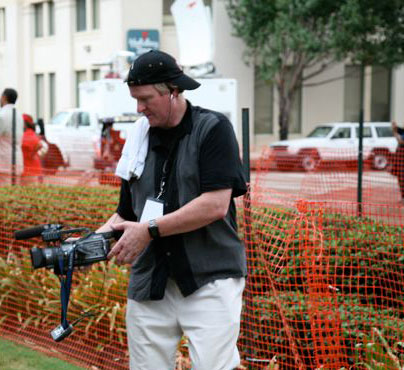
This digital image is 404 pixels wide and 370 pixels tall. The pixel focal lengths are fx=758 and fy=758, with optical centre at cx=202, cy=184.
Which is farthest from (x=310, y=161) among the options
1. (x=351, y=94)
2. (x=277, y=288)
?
(x=351, y=94)

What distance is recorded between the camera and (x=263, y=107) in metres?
30.3

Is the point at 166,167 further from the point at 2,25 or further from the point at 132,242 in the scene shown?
the point at 2,25

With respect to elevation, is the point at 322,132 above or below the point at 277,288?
above

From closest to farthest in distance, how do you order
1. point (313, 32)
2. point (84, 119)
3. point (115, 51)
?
1. point (84, 119)
2. point (313, 32)
3. point (115, 51)

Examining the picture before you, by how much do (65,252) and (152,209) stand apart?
0.40 meters

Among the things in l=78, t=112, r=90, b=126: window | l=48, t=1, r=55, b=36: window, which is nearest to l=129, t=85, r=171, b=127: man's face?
l=78, t=112, r=90, b=126: window

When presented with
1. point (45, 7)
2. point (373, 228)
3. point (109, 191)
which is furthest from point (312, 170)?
point (45, 7)

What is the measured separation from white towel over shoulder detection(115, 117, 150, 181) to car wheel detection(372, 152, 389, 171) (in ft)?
30.3

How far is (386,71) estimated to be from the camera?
30.8 meters

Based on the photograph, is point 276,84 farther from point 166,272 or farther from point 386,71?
point 166,272

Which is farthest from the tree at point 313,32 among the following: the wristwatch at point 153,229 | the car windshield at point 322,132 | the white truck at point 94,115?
the wristwatch at point 153,229

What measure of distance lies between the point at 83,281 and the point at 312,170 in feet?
23.7

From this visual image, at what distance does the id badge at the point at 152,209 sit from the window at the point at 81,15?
95.1ft

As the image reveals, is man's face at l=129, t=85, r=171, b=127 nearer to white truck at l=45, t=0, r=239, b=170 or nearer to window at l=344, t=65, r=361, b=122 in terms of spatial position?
white truck at l=45, t=0, r=239, b=170
